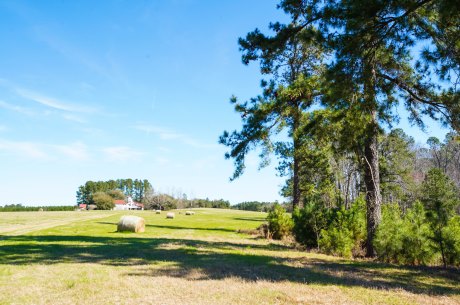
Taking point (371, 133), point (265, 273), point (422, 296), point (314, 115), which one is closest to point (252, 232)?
point (314, 115)

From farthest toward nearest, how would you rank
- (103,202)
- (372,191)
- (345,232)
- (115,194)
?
(115,194)
(103,202)
(345,232)
(372,191)

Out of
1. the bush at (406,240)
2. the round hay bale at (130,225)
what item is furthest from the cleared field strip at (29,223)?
the bush at (406,240)

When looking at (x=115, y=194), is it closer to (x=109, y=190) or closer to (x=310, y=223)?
(x=109, y=190)

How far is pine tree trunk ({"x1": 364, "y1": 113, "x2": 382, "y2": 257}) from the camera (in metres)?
12.4

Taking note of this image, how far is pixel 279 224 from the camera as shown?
19.9 m

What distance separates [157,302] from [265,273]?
Answer: 10.8ft

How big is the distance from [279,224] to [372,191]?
8148 millimetres

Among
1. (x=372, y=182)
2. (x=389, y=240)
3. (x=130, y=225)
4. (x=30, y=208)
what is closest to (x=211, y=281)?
(x=389, y=240)

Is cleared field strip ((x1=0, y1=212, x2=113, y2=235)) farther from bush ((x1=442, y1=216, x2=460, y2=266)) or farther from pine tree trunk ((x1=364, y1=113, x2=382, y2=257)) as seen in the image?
bush ((x1=442, y1=216, x2=460, y2=266))

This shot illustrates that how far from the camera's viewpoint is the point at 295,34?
10.4 metres

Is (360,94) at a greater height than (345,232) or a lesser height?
greater

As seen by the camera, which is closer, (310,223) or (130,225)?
(310,223)

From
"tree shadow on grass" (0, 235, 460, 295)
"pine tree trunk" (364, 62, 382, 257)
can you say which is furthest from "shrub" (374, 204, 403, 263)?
"tree shadow on grass" (0, 235, 460, 295)

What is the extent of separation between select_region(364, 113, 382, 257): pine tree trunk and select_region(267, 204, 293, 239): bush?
7506 millimetres
